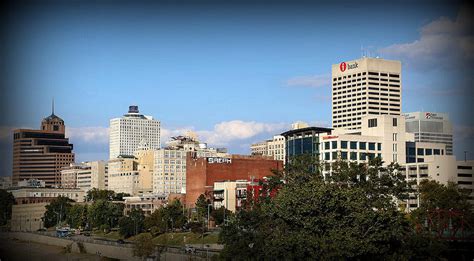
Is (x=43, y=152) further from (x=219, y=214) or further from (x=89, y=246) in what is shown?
(x=89, y=246)

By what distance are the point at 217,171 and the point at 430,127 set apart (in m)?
18.9

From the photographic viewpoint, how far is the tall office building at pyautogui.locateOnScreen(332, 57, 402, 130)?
205 ft

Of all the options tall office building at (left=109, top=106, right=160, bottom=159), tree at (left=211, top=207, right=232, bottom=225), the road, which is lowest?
the road

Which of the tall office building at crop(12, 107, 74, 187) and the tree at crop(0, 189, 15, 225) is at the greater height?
the tall office building at crop(12, 107, 74, 187)

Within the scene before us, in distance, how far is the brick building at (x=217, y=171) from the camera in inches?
1738

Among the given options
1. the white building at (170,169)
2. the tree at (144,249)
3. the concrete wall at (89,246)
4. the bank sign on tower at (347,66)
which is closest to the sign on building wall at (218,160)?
the concrete wall at (89,246)

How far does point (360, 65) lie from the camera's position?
6291 cm

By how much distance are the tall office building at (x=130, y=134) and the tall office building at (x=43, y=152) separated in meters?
19.1

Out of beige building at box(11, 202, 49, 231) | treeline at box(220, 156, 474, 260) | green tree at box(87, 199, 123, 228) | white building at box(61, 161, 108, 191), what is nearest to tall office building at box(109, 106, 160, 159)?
white building at box(61, 161, 108, 191)

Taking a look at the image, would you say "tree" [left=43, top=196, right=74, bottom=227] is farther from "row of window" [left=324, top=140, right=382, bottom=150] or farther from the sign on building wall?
"row of window" [left=324, top=140, right=382, bottom=150]

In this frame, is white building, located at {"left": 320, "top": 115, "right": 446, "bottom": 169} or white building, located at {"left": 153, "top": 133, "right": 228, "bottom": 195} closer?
white building, located at {"left": 320, "top": 115, "right": 446, "bottom": 169}

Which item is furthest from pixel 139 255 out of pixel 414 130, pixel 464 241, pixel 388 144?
pixel 414 130

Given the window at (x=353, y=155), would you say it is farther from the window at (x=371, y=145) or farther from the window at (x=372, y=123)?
the window at (x=372, y=123)

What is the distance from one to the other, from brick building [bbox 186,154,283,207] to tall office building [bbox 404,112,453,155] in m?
13.6
